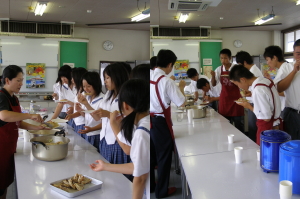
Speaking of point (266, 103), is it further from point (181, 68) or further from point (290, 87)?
point (181, 68)

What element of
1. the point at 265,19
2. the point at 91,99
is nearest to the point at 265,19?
the point at 265,19

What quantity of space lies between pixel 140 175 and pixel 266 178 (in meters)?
0.72

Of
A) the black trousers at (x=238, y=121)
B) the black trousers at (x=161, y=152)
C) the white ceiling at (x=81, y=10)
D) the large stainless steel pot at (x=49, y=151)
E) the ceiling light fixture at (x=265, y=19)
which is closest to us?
the white ceiling at (x=81, y=10)

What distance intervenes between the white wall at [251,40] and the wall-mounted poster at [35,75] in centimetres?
111

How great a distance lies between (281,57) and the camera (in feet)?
5.52

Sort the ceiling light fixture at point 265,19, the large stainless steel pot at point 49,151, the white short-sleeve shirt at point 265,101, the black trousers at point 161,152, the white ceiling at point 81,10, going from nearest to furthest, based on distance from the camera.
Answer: the white ceiling at point 81,10
the black trousers at point 161,152
the large stainless steel pot at point 49,151
the ceiling light fixture at point 265,19
the white short-sleeve shirt at point 265,101

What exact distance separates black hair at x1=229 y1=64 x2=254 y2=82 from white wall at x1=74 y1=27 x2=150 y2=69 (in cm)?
115

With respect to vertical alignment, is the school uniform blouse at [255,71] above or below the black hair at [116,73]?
above

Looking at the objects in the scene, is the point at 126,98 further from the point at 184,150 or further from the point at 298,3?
the point at 298,3

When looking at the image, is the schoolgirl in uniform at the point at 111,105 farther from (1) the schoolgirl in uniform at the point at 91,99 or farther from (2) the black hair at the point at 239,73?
(2) the black hair at the point at 239,73

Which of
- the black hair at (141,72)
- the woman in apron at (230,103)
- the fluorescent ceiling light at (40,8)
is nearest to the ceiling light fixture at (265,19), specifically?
the woman in apron at (230,103)

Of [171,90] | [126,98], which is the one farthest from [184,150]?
[126,98]

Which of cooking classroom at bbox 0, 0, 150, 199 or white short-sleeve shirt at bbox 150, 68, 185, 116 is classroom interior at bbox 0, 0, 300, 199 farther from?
white short-sleeve shirt at bbox 150, 68, 185, 116

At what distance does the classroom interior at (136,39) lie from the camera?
81 cm
